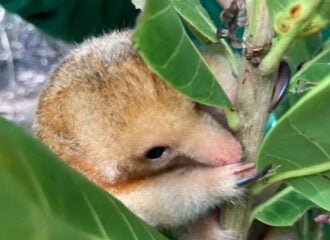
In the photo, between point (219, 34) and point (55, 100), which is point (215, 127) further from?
point (55, 100)

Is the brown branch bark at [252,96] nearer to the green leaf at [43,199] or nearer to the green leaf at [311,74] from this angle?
the green leaf at [311,74]

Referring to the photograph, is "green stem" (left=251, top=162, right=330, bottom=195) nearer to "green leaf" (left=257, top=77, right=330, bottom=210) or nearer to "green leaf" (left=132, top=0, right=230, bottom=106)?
"green leaf" (left=257, top=77, right=330, bottom=210)

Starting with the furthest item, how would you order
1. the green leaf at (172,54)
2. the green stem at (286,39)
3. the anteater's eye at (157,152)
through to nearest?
the anteater's eye at (157,152) < the green stem at (286,39) < the green leaf at (172,54)

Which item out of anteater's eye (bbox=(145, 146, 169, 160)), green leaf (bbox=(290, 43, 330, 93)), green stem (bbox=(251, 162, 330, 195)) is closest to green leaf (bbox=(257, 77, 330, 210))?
green stem (bbox=(251, 162, 330, 195))

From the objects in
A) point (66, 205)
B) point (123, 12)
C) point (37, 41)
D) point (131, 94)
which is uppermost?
point (66, 205)

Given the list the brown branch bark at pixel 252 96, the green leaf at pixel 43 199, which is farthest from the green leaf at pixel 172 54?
the green leaf at pixel 43 199

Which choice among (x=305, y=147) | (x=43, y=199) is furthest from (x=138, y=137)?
(x=43, y=199)

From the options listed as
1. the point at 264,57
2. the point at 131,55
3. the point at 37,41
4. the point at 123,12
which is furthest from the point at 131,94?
the point at 37,41

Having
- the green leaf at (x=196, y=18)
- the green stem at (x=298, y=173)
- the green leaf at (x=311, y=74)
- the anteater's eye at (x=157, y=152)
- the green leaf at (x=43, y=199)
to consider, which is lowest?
the green stem at (x=298, y=173)
